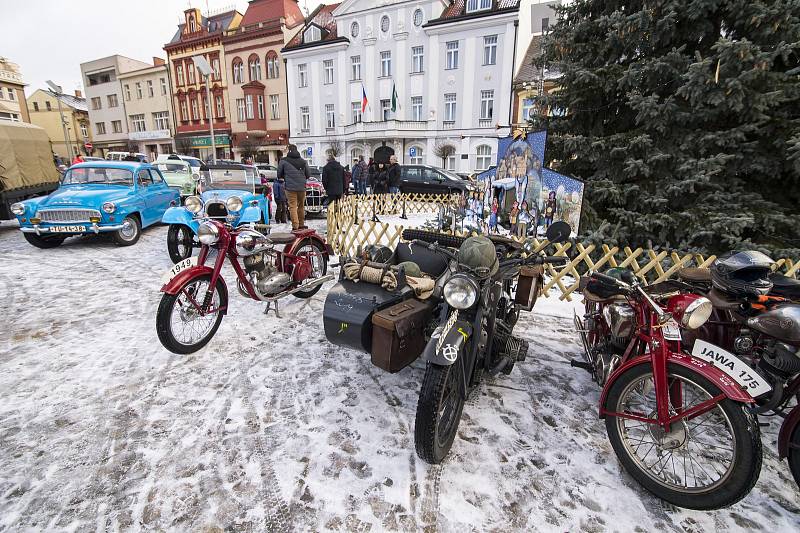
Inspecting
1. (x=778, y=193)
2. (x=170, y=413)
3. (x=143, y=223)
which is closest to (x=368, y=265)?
(x=170, y=413)

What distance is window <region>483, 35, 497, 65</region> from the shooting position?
24.5 meters

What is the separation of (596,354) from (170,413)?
348 cm

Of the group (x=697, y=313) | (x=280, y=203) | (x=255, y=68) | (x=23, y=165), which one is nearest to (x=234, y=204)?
(x=697, y=313)

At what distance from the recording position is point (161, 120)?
137 ft

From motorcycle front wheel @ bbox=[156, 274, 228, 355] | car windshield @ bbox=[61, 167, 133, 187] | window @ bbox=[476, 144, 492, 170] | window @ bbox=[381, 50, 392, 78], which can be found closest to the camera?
motorcycle front wheel @ bbox=[156, 274, 228, 355]

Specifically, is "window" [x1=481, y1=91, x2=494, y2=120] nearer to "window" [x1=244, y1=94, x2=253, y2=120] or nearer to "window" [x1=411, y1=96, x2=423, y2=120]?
Result: "window" [x1=411, y1=96, x2=423, y2=120]

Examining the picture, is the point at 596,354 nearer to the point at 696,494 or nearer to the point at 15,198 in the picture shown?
the point at 696,494

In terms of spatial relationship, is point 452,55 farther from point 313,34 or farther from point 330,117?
point 313,34

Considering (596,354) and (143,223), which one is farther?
(143,223)

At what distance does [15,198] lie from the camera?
9625mm

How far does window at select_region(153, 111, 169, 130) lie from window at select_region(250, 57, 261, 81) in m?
12.8

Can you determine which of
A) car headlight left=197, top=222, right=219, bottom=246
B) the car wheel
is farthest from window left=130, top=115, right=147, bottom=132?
car headlight left=197, top=222, right=219, bottom=246

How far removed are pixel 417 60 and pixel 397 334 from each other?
2906 cm

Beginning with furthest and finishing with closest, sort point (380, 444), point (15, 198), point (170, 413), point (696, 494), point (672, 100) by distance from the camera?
point (15, 198)
point (672, 100)
point (170, 413)
point (380, 444)
point (696, 494)
